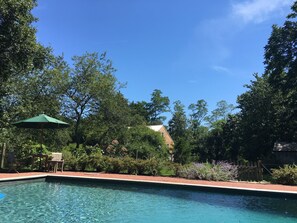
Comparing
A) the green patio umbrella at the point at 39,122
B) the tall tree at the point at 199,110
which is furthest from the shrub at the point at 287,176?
the tall tree at the point at 199,110

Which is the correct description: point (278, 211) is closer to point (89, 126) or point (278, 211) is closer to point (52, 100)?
point (52, 100)

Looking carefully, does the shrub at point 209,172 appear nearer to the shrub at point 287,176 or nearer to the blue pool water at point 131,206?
the shrub at point 287,176

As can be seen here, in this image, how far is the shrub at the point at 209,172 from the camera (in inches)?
607

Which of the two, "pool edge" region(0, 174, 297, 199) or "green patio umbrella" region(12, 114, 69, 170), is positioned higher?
"green patio umbrella" region(12, 114, 69, 170)

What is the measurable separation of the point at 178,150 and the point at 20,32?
1596 cm

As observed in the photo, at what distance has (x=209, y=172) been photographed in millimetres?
15438

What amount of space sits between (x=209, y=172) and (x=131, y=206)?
6.84 meters

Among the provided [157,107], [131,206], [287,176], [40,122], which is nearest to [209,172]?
[287,176]

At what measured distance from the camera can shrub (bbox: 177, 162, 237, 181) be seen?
15.4 m

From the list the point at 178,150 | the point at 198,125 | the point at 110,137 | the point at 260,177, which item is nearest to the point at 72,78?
the point at 110,137

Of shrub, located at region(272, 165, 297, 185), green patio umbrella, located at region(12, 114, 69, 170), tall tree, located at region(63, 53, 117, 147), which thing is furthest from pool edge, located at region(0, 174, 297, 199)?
tall tree, located at region(63, 53, 117, 147)

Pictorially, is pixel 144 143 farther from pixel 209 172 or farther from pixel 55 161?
pixel 209 172

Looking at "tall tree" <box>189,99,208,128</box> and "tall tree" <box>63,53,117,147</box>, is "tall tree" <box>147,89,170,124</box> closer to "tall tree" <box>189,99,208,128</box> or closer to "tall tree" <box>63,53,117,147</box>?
"tall tree" <box>189,99,208,128</box>

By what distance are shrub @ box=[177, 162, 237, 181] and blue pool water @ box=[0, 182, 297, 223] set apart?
11.1 feet
